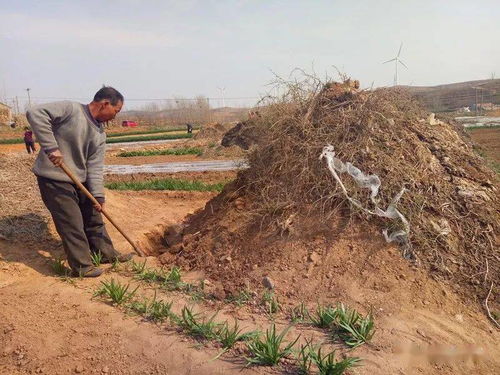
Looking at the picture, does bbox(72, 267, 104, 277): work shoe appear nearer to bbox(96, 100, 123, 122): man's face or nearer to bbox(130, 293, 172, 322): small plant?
bbox(130, 293, 172, 322): small plant

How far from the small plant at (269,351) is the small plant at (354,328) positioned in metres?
0.39

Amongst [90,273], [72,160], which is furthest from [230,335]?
[72,160]

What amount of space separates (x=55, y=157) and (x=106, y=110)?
24.6 inches

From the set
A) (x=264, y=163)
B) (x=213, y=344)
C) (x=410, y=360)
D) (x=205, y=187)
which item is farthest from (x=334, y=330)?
(x=205, y=187)

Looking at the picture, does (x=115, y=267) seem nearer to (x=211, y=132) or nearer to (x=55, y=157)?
(x=55, y=157)

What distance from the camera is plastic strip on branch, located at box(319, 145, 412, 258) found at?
12.7 ft

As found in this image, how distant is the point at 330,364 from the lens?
2600 mm

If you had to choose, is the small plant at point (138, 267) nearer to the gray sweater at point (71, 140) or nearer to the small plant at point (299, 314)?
the gray sweater at point (71, 140)

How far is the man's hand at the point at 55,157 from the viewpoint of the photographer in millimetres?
3781

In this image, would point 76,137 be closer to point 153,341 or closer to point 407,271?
point 153,341

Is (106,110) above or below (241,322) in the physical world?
above

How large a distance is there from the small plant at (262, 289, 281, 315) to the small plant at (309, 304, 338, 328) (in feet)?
0.94

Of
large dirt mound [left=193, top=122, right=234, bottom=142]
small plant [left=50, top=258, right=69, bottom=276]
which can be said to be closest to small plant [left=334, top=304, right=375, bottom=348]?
small plant [left=50, top=258, right=69, bottom=276]

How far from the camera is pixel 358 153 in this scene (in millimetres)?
4402
